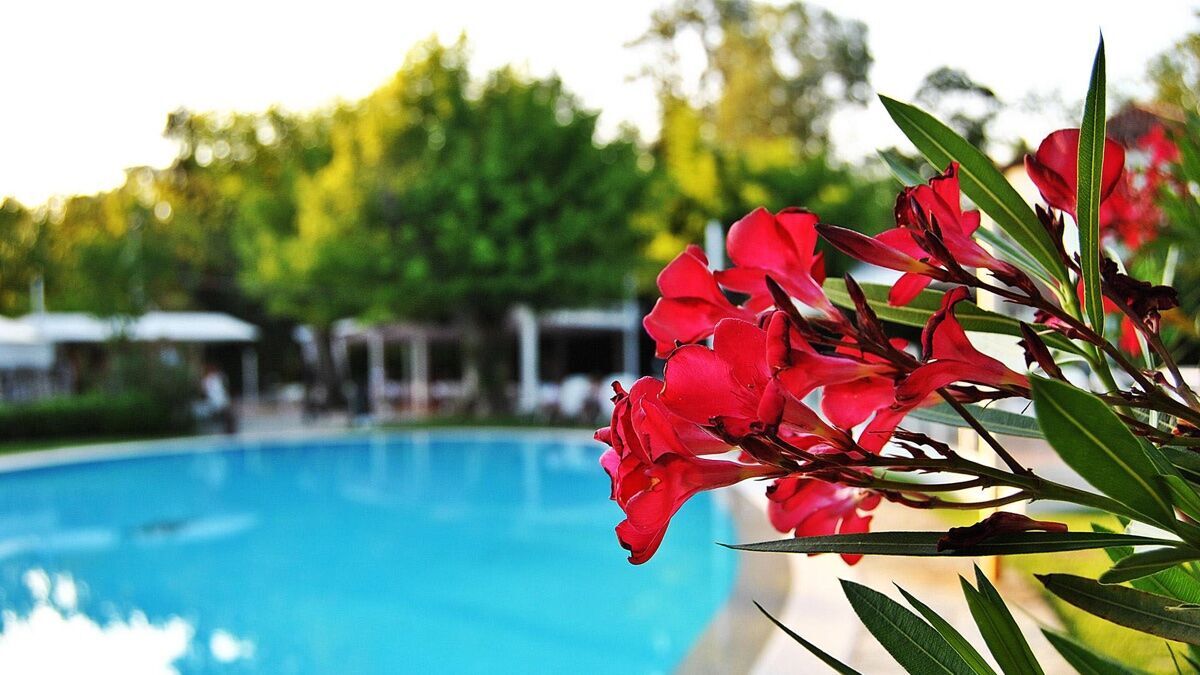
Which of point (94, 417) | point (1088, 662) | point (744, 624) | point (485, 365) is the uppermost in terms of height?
point (1088, 662)

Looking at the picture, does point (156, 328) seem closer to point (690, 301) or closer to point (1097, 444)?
point (690, 301)

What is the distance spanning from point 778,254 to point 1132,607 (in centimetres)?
32

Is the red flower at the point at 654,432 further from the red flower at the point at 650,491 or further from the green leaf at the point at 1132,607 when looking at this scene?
the green leaf at the point at 1132,607

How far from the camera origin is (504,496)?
9445 mm

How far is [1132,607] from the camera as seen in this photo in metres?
0.61

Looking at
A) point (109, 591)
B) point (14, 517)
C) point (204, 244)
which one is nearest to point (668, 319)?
point (109, 591)

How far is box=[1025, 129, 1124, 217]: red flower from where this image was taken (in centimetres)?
58

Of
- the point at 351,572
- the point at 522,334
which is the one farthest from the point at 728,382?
the point at 522,334

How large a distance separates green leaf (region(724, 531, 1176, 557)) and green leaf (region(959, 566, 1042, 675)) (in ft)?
0.26

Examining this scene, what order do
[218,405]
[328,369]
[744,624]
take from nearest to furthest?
[744,624] → [218,405] → [328,369]

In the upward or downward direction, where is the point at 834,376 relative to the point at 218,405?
upward

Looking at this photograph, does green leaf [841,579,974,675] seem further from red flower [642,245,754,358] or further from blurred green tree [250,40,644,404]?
blurred green tree [250,40,644,404]

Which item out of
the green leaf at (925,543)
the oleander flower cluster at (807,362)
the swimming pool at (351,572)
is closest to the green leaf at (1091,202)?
the oleander flower cluster at (807,362)

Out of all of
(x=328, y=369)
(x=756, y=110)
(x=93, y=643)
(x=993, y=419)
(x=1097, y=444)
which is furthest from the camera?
(x=756, y=110)
